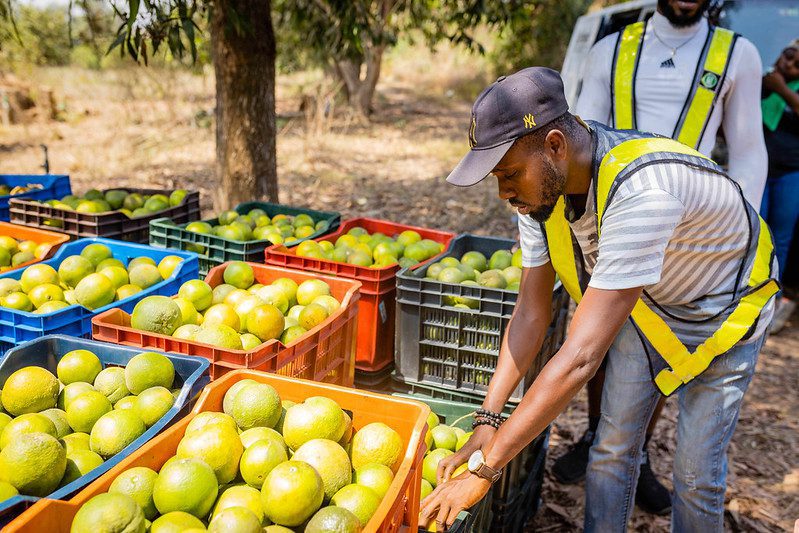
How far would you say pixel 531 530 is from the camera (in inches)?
138

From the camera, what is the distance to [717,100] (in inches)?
130

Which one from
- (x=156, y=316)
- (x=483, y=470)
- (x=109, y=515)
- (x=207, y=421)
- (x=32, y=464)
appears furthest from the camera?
(x=156, y=316)

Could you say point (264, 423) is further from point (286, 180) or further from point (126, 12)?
point (286, 180)

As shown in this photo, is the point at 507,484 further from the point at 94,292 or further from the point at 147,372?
the point at 94,292

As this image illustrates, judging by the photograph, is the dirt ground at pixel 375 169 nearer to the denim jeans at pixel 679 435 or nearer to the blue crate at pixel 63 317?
the denim jeans at pixel 679 435

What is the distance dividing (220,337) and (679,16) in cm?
266

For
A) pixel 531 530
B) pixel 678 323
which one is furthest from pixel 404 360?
pixel 678 323

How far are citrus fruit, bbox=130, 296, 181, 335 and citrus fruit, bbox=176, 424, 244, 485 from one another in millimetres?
875

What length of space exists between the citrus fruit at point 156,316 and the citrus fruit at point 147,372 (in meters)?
0.39

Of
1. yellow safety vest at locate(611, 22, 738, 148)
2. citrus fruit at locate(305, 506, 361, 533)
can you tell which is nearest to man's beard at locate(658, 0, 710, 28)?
yellow safety vest at locate(611, 22, 738, 148)

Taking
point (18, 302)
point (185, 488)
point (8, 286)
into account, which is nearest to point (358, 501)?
point (185, 488)

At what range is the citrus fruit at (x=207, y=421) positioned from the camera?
2049mm

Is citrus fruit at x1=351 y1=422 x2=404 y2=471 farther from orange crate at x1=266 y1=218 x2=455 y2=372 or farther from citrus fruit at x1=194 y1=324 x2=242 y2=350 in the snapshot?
orange crate at x1=266 y1=218 x2=455 y2=372

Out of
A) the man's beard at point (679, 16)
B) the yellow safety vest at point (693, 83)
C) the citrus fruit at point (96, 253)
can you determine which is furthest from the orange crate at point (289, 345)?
the man's beard at point (679, 16)
